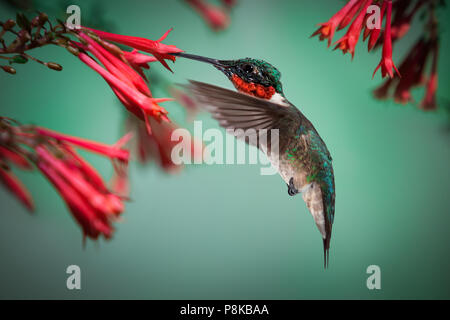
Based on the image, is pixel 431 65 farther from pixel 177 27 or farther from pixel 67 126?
pixel 67 126

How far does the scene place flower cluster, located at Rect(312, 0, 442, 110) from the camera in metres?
0.86

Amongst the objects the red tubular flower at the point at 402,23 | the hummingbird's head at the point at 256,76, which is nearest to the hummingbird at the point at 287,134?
the hummingbird's head at the point at 256,76

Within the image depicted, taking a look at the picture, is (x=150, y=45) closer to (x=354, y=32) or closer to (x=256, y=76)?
(x=256, y=76)

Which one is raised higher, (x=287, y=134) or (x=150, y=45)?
(x=150, y=45)

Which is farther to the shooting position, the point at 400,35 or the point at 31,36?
the point at 400,35

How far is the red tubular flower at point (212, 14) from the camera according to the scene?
1022 mm

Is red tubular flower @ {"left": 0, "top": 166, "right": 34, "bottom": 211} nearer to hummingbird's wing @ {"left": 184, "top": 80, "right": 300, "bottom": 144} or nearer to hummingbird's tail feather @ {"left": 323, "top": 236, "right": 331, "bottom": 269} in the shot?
hummingbird's wing @ {"left": 184, "top": 80, "right": 300, "bottom": 144}

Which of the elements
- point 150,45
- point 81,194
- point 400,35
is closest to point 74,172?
point 81,194

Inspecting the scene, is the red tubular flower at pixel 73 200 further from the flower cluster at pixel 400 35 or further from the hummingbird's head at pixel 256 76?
the flower cluster at pixel 400 35

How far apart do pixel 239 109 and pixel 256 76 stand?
155 millimetres

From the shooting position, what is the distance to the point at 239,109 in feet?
2.51

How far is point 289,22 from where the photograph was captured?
106 centimetres

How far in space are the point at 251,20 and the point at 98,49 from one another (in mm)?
493
